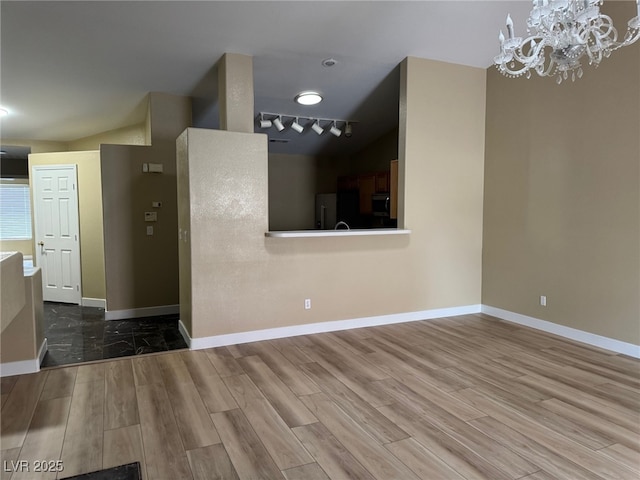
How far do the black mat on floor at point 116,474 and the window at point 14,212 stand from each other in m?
6.51

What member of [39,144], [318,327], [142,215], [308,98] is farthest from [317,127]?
[39,144]

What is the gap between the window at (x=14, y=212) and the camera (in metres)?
6.93

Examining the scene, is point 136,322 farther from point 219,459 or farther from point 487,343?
point 487,343

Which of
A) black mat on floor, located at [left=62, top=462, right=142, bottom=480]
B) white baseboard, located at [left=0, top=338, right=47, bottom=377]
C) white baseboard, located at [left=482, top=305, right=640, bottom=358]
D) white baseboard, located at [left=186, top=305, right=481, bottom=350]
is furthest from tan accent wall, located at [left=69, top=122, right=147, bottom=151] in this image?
white baseboard, located at [left=482, top=305, right=640, bottom=358]

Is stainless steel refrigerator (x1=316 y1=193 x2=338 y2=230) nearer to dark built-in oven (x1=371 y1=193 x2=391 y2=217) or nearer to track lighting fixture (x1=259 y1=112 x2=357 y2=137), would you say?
dark built-in oven (x1=371 y1=193 x2=391 y2=217)

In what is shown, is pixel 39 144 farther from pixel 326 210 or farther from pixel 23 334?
pixel 326 210

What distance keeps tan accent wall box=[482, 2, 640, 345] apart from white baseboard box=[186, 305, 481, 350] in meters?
0.69

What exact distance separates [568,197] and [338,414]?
3.33 meters

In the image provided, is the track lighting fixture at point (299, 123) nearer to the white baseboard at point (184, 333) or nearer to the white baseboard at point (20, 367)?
the white baseboard at point (184, 333)

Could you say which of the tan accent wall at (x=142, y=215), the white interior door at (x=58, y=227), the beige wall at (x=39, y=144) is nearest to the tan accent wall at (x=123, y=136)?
the beige wall at (x=39, y=144)

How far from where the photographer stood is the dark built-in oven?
6.14m

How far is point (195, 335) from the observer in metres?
3.83

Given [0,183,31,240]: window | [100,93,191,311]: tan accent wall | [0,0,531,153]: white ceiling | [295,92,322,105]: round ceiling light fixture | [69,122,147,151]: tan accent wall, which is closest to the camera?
[0,0,531,153]: white ceiling

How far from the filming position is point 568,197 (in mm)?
4133
